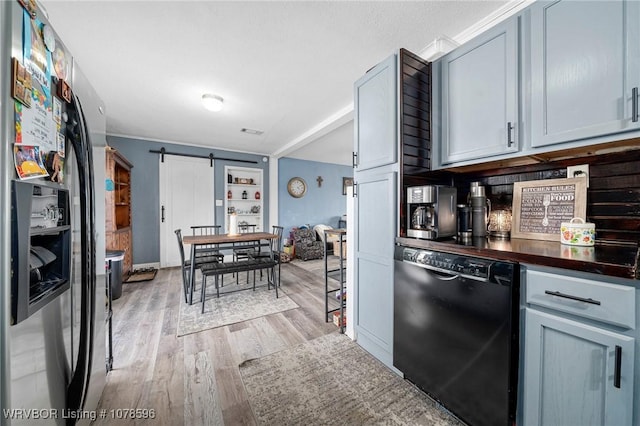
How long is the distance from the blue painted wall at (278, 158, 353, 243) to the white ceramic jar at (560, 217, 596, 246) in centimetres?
518

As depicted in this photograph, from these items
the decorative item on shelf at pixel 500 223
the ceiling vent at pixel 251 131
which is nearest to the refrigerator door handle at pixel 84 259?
the decorative item on shelf at pixel 500 223

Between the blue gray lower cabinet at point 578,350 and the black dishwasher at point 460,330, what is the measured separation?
64 millimetres

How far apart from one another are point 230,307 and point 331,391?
1749 millimetres

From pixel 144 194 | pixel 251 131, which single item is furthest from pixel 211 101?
pixel 144 194

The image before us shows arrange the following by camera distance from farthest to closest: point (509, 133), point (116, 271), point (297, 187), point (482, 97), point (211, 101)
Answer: point (297, 187), point (116, 271), point (211, 101), point (482, 97), point (509, 133)

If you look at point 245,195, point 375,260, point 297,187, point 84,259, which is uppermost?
point 297,187

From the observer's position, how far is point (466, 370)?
124 cm

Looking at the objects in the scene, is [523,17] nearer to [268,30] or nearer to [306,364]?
[268,30]

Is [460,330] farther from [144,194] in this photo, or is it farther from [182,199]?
[144,194]

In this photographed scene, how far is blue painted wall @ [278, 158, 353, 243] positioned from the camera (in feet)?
19.8

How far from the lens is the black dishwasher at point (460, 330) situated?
110 cm

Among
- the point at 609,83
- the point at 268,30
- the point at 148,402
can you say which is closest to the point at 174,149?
the point at 268,30

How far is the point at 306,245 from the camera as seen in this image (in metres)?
5.52

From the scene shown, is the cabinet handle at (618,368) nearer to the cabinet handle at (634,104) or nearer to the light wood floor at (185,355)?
the cabinet handle at (634,104)
